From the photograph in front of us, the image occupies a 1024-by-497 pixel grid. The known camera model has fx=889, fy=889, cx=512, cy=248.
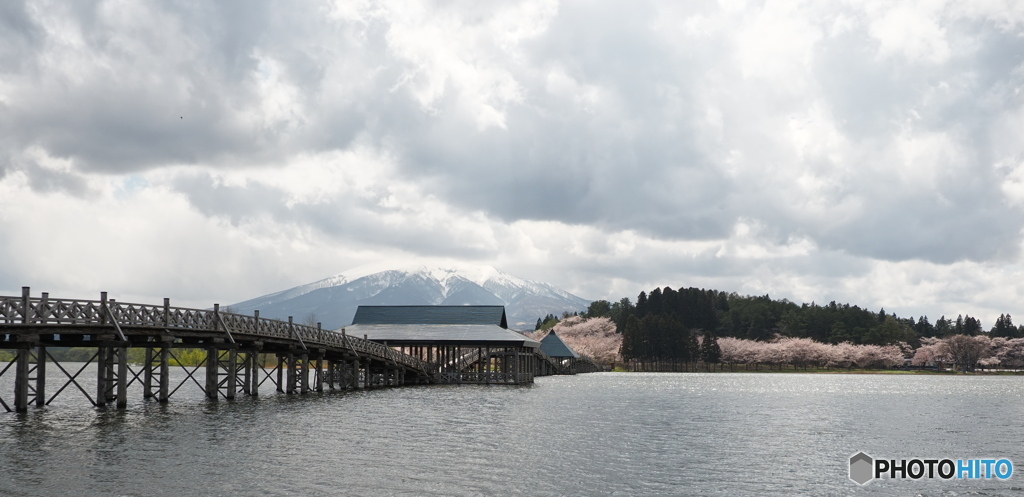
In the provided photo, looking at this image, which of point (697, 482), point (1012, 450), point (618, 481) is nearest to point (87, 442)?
point (618, 481)

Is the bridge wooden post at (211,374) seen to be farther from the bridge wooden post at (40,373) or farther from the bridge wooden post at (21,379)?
the bridge wooden post at (21,379)

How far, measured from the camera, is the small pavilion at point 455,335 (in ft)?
244

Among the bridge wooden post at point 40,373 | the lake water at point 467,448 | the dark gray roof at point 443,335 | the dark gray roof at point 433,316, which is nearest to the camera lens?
the lake water at point 467,448

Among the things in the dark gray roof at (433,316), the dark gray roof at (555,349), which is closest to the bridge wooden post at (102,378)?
the dark gray roof at (433,316)

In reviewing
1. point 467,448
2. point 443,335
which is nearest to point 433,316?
point 443,335

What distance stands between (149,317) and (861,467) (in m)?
32.2

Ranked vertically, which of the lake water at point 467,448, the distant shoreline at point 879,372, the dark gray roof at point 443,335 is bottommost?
the distant shoreline at point 879,372

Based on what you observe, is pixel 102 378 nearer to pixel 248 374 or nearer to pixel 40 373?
pixel 40 373

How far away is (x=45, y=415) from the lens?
126 feet

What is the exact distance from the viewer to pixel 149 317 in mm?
42719

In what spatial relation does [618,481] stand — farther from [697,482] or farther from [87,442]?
[87,442]

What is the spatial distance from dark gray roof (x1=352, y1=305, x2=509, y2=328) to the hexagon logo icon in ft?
176

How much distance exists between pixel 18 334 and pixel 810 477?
101ft

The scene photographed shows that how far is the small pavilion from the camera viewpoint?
74500 mm
